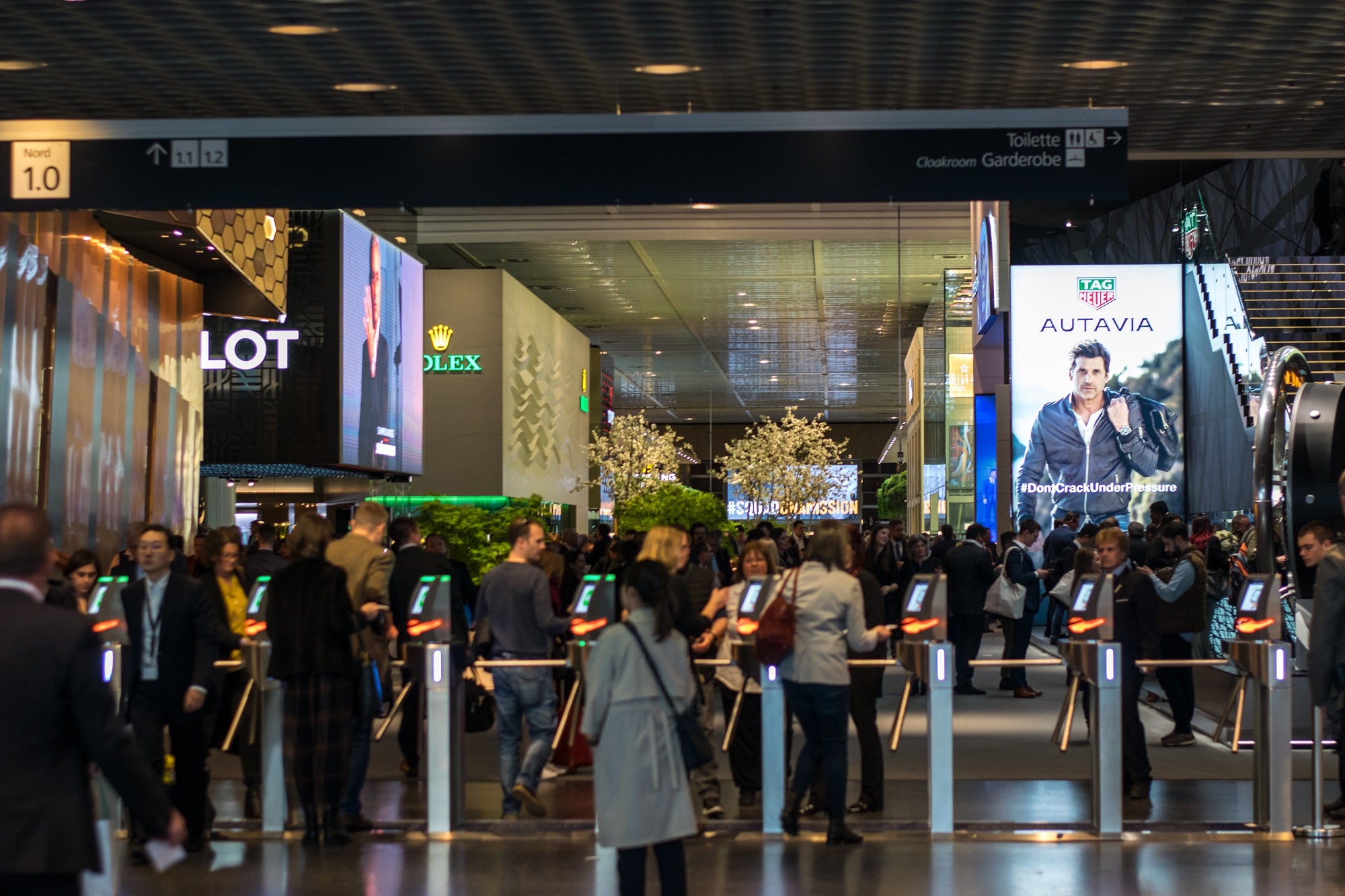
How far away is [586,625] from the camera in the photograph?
309 inches

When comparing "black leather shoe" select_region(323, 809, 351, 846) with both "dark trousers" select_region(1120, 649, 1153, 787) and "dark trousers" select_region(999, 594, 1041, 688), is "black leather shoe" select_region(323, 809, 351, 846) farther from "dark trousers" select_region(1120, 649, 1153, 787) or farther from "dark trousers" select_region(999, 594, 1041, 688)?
"dark trousers" select_region(999, 594, 1041, 688)

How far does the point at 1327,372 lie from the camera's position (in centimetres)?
1717

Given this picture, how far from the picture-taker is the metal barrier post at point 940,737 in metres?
7.41

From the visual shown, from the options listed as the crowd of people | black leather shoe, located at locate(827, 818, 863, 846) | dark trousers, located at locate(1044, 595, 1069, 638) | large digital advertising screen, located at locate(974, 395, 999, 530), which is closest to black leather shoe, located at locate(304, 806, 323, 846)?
the crowd of people

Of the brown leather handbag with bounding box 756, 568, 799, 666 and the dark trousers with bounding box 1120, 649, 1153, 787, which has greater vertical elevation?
the brown leather handbag with bounding box 756, 568, 799, 666

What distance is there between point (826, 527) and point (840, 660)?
60 cm

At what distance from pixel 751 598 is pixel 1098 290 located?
1373 centimetres

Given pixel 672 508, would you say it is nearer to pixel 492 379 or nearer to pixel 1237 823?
pixel 492 379

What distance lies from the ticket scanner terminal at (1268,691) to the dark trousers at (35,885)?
5783 millimetres

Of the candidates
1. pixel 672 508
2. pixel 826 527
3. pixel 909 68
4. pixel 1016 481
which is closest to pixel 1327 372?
pixel 1016 481

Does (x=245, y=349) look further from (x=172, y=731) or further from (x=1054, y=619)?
(x=172, y=731)

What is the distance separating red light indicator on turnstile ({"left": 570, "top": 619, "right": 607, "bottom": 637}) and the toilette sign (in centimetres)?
1401

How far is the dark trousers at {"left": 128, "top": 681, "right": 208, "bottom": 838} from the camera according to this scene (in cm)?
676

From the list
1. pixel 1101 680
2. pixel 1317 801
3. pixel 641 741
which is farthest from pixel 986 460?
pixel 641 741
